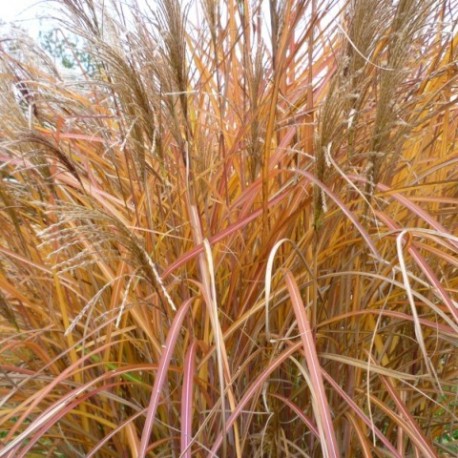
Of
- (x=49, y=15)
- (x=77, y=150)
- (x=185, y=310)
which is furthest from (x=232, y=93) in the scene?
(x=185, y=310)

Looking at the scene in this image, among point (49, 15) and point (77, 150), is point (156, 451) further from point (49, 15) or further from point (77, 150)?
point (49, 15)

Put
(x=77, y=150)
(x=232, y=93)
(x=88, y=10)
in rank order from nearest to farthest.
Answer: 1. (x=88, y=10)
2. (x=77, y=150)
3. (x=232, y=93)

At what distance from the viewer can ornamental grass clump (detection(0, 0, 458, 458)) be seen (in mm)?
1169

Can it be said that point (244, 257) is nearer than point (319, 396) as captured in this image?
No

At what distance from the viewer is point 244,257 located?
152cm

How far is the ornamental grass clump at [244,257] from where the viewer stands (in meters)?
1.17

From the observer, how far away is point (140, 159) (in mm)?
1256

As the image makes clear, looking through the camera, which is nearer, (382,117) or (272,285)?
(382,117)

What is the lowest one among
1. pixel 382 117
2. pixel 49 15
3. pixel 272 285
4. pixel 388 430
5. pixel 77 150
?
pixel 388 430

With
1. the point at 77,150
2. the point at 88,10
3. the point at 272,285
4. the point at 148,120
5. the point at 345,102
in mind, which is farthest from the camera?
the point at 77,150

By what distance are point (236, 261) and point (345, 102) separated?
54 cm

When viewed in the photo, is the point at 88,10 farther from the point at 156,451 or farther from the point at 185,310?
the point at 156,451

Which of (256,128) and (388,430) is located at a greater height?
(256,128)

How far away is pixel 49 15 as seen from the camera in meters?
1.56
